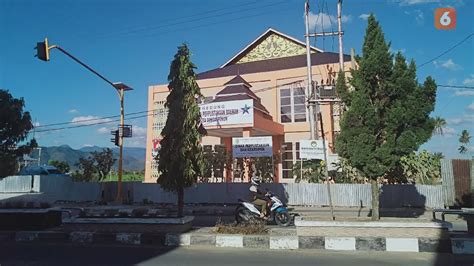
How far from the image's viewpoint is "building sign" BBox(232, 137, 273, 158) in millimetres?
19906

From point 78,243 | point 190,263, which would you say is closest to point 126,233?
point 78,243

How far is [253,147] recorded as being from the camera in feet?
66.0

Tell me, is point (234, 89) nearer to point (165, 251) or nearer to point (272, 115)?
point (272, 115)

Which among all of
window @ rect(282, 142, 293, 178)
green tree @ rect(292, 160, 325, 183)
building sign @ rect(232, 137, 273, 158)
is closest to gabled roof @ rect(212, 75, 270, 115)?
window @ rect(282, 142, 293, 178)

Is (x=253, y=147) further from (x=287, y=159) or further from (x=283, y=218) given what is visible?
(x=283, y=218)

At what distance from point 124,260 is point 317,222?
4127 mm

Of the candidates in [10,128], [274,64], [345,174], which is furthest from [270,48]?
[10,128]

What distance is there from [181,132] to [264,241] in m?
3.54

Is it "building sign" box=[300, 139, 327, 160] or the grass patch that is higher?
"building sign" box=[300, 139, 327, 160]

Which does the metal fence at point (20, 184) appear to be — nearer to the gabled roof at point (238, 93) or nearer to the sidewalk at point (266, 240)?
the gabled roof at point (238, 93)

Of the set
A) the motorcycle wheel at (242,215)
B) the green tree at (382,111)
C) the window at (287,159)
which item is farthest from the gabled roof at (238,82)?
the green tree at (382,111)

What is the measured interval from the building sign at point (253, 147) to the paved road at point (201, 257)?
468 inches

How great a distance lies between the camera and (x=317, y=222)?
28.2 feet

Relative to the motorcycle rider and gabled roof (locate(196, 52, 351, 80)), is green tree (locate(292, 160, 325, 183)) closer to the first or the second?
gabled roof (locate(196, 52, 351, 80))
